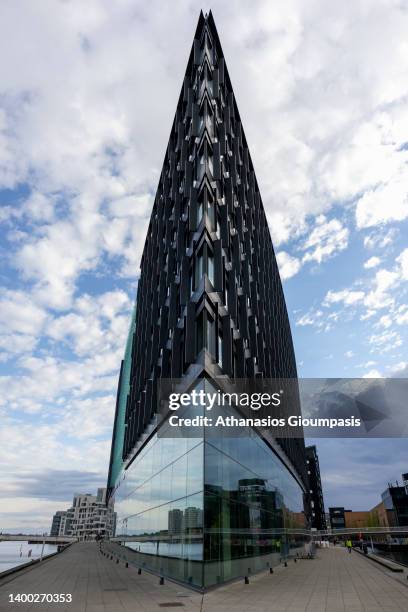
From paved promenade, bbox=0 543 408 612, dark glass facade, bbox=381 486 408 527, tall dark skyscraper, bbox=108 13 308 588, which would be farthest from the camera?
dark glass facade, bbox=381 486 408 527

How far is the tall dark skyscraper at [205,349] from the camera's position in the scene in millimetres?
18969

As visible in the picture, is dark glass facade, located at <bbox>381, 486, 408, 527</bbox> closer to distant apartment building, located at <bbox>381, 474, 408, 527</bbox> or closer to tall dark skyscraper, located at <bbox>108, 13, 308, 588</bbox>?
distant apartment building, located at <bbox>381, 474, 408, 527</bbox>

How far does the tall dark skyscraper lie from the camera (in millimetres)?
18969

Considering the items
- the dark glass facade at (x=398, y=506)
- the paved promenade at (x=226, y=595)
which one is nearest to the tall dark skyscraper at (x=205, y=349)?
the paved promenade at (x=226, y=595)

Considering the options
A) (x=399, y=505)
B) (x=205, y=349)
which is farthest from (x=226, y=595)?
(x=399, y=505)

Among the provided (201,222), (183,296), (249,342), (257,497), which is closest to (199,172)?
(201,222)

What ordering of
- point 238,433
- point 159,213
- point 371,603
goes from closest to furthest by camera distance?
point 371,603 < point 238,433 < point 159,213

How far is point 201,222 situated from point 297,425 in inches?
1622

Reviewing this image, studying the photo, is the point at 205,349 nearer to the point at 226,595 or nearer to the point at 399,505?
the point at 226,595

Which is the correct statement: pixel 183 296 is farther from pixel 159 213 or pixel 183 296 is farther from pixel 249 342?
pixel 159 213

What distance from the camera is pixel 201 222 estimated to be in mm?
25125

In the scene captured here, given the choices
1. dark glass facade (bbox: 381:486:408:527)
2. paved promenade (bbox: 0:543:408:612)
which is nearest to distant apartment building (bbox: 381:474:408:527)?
dark glass facade (bbox: 381:486:408:527)

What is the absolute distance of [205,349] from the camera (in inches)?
838

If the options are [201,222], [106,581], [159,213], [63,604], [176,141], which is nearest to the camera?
[63,604]
